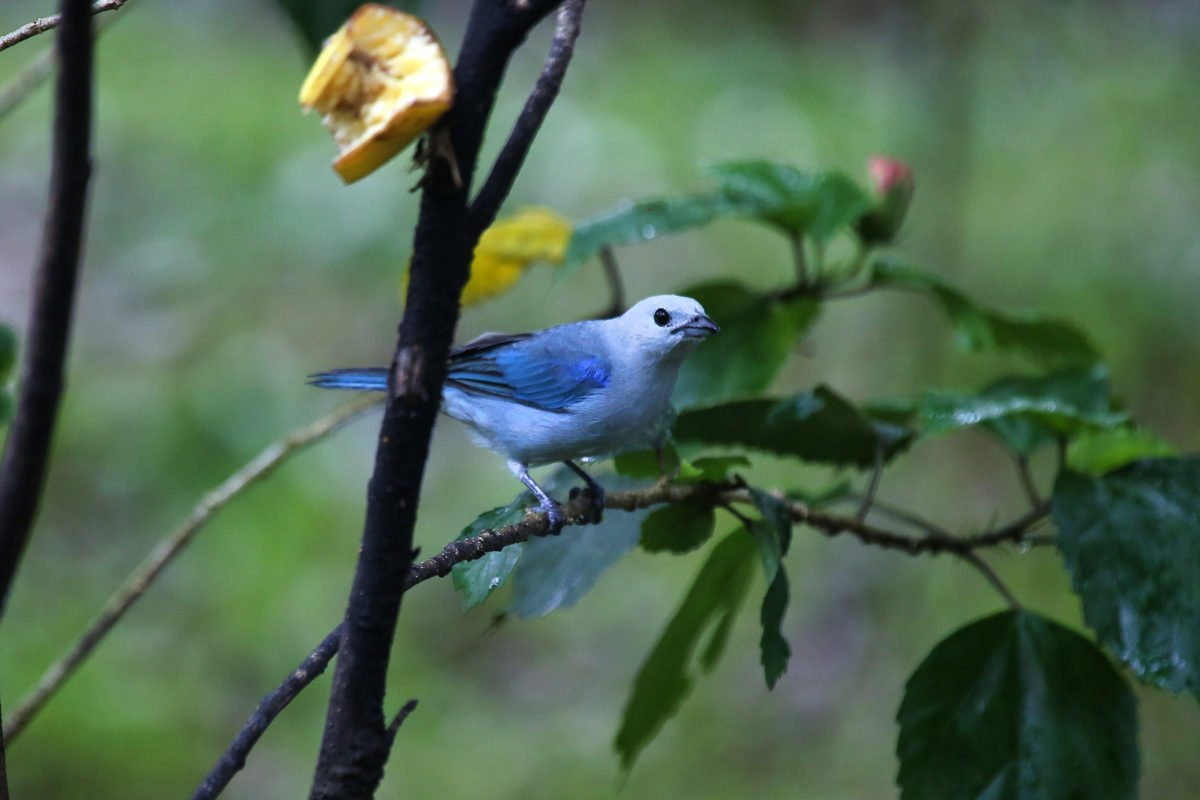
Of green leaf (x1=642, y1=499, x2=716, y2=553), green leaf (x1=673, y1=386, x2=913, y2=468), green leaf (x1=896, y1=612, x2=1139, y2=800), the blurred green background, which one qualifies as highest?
green leaf (x1=642, y1=499, x2=716, y2=553)

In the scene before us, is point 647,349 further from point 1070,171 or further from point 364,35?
point 1070,171

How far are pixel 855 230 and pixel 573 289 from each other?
3.29m

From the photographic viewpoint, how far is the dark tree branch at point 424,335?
0.68 m

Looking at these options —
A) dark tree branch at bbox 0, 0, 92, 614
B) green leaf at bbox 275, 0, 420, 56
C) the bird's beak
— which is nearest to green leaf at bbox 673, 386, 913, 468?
the bird's beak

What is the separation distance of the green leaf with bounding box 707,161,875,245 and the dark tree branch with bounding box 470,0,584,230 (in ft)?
3.14

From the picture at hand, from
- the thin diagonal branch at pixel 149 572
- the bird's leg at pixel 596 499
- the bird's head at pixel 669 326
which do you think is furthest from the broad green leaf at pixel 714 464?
the thin diagonal branch at pixel 149 572

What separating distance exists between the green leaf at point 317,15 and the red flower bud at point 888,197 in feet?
3.26

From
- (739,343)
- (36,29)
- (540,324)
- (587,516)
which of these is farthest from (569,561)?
(540,324)

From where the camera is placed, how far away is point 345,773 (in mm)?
791

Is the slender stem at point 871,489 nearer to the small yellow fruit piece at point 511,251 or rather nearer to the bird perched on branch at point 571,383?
the bird perched on branch at point 571,383

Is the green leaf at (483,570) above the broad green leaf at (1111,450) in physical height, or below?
above

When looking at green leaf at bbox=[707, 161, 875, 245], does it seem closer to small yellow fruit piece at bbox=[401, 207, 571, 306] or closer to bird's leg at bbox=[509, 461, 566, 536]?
small yellow fruit piece at bbox=[401, 207, 571, 306]

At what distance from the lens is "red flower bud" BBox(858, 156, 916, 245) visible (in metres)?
2.05

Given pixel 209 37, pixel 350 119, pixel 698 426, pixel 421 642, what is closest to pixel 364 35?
pixel 350 119
